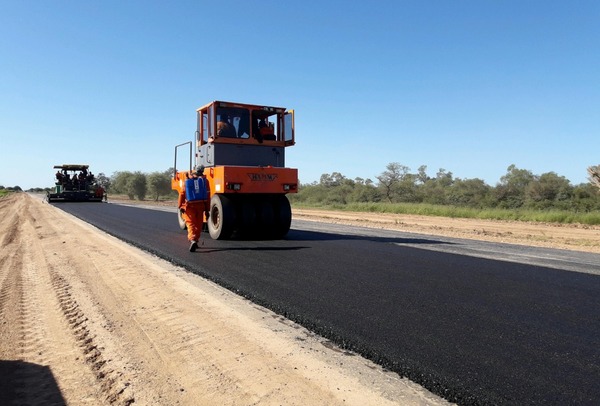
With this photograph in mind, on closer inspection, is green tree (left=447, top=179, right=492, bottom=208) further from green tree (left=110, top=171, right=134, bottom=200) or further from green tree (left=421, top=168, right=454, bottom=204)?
green tree (left=110, top=171, right=134, bottom=200)

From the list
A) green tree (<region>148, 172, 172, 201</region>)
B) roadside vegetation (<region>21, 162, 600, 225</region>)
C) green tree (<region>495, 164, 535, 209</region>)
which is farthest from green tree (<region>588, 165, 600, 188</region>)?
green tree (<region>148, 172, 172, 201</region>)

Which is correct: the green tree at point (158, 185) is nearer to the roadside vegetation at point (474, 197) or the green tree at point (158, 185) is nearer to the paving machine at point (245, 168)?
the roadside vegetation at point (474, 197)

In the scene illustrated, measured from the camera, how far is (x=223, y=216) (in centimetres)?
972

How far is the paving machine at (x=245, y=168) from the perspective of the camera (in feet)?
32.0

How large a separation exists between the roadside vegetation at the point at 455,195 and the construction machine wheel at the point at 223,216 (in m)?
12.3

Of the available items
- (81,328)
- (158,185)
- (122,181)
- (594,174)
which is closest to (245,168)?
(81,328)

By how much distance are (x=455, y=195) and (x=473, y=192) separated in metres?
1.58

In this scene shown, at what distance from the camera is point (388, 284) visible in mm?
5469

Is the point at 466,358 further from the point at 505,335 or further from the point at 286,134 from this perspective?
the point at 286,134

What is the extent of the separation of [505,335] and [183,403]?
2.60 m

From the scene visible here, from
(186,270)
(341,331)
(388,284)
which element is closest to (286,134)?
(186,270)

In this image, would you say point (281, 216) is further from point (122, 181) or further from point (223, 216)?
point (122, 181)

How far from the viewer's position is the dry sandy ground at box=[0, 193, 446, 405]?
278 cm

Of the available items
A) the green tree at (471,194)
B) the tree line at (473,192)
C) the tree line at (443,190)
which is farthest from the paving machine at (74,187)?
the green tree at (471,194)
